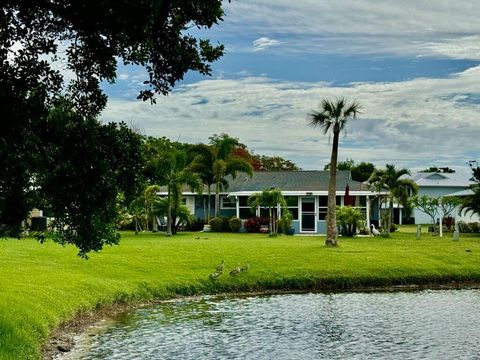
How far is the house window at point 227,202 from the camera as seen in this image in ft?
207

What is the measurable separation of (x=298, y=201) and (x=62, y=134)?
150 ft

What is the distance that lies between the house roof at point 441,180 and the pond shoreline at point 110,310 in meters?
61.5

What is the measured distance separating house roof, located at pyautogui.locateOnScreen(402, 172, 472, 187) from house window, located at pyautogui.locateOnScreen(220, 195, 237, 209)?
36.2 meters

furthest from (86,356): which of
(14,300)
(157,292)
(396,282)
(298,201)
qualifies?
(298,201)

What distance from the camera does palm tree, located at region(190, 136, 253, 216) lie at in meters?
60.2

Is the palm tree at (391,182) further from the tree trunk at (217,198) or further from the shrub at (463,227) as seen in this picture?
the tree trunk at (217,198)

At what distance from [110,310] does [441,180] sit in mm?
76301

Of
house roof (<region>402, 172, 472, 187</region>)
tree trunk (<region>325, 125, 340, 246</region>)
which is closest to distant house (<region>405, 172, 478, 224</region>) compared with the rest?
house roof (<region>402, 172, 472, 187</region>)

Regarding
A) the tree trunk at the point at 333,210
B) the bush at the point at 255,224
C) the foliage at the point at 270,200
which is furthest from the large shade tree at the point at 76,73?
the bush at the point at 255,224

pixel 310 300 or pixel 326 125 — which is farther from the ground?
pixel 326 125

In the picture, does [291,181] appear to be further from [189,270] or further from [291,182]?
[189,270]

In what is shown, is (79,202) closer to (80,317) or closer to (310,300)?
(80,317)

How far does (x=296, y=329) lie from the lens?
68.9 ft

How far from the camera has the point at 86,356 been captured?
1703 cm
